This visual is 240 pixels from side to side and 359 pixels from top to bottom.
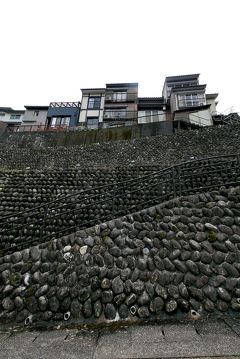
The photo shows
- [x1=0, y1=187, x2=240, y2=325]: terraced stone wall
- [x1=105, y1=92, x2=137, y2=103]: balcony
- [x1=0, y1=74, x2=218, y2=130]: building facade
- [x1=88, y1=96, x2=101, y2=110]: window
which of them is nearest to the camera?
[x1=0, y1=187, x2=240, y2=325]: terraced stone wall

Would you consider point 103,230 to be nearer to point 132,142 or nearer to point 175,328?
point 175,328

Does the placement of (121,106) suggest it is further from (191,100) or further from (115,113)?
(191,100)

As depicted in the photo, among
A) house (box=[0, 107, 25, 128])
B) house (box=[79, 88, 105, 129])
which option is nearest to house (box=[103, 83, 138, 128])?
house (box=[79, 88, 105, 129])

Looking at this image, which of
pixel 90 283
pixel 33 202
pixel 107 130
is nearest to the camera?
pixel 90 283

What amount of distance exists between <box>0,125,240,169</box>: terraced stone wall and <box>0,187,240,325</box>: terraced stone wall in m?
7.92

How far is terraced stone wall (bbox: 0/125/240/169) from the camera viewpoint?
13.0m

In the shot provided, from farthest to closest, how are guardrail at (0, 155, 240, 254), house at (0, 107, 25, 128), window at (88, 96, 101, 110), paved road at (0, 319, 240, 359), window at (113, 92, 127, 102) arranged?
house at (0, 107, 25, 128), window at (113, 92, 127, 102), window at (88, 96, 101, 110), guardrail at (0, 155, 240, 254), paved road at (0, 319, 240, 359)

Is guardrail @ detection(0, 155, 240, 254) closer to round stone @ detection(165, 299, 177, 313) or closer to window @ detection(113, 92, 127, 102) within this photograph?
round stone @ detection(165, 299, 177, 313)

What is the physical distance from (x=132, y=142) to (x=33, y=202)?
8541mm

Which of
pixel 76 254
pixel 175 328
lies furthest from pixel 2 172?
pixel 175 328

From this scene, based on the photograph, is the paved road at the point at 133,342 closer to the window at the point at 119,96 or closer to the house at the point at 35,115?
the window at the point at 119,96

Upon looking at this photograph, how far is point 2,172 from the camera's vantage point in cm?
1186

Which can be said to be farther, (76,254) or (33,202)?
(33,202)

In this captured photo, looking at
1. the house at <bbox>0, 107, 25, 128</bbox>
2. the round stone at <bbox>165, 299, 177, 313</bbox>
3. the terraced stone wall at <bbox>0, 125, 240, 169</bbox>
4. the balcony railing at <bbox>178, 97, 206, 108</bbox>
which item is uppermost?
the house at <bbox>0, 107, 25, 128</bbox>
